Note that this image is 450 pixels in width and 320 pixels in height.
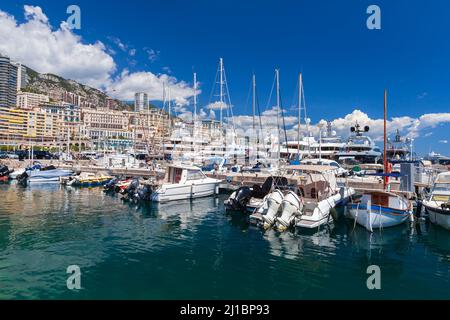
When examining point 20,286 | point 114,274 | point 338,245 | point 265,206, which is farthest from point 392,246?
point 20,286

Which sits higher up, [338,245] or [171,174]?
[171,174]

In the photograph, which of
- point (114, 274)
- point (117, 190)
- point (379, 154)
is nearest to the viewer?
point (114, 274)

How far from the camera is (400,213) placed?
2000 centimetres

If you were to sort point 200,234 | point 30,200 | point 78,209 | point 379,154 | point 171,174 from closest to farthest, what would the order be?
point 200,234
point 78,209
point 30,200
point 171,174
point 379,154

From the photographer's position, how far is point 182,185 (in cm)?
3206

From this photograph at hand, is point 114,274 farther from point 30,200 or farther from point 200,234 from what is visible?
point 30,200

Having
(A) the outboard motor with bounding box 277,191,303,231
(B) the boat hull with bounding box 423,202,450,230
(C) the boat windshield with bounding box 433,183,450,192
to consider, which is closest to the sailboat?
(B) the boat hull with bounding box 423,202,450,230

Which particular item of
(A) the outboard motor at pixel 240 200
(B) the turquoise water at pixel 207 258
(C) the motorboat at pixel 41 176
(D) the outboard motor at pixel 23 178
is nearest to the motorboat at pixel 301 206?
(B) the turquoise water at pixel 207 258

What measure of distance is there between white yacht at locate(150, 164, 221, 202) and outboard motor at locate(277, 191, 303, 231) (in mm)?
14638

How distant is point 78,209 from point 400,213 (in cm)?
2623

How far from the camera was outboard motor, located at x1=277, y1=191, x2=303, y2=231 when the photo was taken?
19.5 meters

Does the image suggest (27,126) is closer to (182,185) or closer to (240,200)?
(182,185)

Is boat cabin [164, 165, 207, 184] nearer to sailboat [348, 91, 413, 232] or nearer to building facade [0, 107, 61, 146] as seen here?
sailboat [348, 91, 413, 232]

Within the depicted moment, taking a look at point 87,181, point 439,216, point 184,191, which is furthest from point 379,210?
point 87,181
